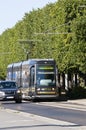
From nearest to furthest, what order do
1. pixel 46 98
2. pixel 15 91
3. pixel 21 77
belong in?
pixel 15 91, pixel 46 98, pixel 21 77

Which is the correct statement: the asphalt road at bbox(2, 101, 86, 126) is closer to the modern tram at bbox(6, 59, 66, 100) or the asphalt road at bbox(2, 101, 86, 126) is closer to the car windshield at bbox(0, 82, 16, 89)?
the car windshield at bbox(0, 82, 16, 89)

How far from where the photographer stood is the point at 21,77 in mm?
55312

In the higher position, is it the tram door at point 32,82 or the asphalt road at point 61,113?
the tram door at point 32,82

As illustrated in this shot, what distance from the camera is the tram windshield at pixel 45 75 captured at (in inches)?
1954

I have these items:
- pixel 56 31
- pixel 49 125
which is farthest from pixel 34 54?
pixel 49 125

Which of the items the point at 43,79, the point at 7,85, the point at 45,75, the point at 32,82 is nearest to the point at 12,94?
the point at 7,85

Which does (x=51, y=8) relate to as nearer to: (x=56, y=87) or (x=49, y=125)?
(x=56, y=87)

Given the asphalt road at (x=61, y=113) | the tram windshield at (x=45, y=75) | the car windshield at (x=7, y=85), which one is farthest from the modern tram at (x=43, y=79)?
the asphalt road at (x=61, y=113)

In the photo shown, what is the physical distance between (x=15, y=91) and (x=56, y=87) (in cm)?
393

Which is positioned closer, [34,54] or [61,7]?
[61,7]

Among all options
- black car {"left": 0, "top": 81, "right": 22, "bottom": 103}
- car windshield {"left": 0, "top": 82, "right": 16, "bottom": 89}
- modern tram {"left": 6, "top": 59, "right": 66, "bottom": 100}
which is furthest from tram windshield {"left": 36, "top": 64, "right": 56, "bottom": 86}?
black car {"left": 0, "top": 81, "right": 22, "bottom": 103}

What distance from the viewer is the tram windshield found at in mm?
49625

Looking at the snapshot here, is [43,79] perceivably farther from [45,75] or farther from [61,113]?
[61,113]

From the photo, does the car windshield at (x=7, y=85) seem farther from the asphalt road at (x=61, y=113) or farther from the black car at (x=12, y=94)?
the asphalt road at (x=61, y=113)
